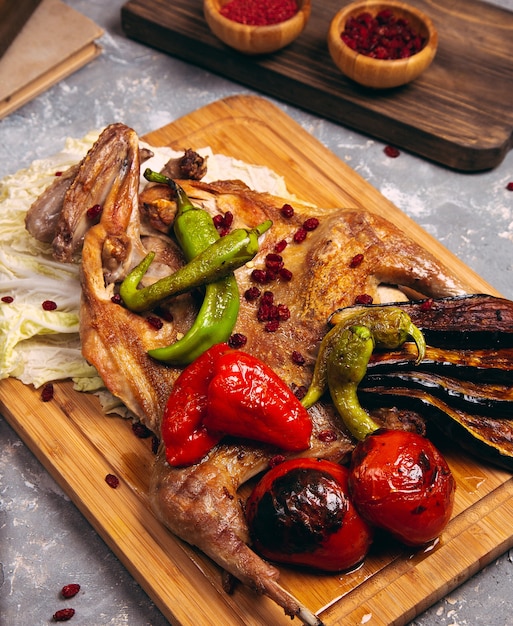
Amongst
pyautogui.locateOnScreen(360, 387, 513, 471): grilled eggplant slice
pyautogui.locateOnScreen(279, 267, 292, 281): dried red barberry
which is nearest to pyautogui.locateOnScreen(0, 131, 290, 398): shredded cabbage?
pyautogui.locateOnScreen(279, 267, 292, 281): dried red barberry

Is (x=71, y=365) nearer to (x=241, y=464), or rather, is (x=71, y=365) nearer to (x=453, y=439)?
(x=241, y=464)

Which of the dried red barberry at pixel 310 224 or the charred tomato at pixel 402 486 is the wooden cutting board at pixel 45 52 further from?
the charred tomato at pixel 402 486

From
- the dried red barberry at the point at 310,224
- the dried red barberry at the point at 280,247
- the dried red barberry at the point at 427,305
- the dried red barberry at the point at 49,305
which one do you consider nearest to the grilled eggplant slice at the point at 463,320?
the dried red barberry at the point at 427,305

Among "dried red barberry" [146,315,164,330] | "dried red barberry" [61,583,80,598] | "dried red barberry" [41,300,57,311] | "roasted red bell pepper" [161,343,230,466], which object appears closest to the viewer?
"roasted red bell pepper" [161,343,230,466]

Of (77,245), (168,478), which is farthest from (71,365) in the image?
(168,478)

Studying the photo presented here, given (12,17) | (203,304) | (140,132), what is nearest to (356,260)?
(203,304)

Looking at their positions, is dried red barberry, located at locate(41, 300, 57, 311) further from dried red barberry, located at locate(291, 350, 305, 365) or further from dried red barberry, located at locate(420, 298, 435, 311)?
dried red barberry, located at locate(420, 298, 435, 311)
